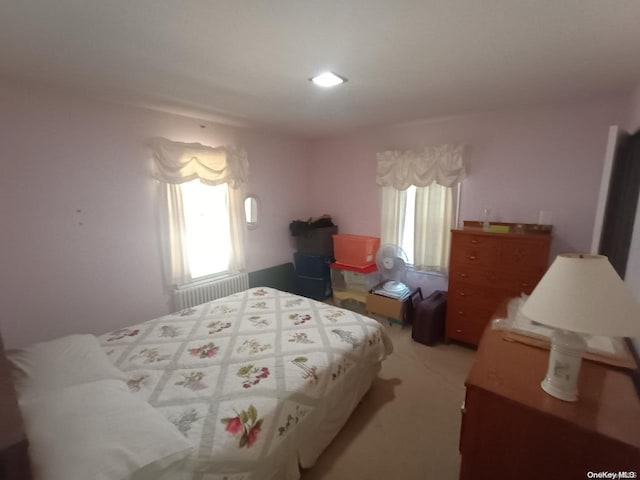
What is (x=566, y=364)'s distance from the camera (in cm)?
104

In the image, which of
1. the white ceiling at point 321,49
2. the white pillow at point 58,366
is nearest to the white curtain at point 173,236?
the white ceiling at point 321,49

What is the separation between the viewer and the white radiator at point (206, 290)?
2783mm

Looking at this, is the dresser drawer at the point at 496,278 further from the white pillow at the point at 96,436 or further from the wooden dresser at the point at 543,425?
the white pillow at the point at 96,436

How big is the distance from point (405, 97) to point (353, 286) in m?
2.28

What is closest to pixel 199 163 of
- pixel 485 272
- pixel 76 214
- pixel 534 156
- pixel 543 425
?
pixel 76 214

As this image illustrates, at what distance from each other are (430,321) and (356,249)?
1208 mm

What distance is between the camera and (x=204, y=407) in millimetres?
1270

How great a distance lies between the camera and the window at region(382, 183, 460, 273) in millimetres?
3041

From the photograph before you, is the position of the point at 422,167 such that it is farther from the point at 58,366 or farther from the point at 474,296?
the point at 58,366

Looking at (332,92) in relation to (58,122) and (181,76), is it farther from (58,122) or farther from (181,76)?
(58,122)

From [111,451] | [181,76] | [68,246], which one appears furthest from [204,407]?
[181,76]

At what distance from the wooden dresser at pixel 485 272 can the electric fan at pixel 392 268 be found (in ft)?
1.82

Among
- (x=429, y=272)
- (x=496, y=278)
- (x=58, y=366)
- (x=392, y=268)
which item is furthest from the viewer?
(x=429, y=272)

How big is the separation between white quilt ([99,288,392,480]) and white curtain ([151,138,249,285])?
0.68 m
